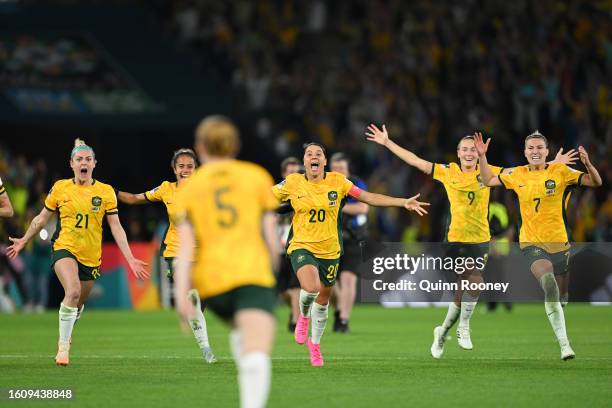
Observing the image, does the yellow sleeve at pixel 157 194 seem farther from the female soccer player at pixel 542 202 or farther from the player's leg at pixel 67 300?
the female soccer player at pixel 542 202

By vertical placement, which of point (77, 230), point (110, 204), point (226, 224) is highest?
point (110, 204)

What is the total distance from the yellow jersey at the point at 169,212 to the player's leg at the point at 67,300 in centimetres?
120

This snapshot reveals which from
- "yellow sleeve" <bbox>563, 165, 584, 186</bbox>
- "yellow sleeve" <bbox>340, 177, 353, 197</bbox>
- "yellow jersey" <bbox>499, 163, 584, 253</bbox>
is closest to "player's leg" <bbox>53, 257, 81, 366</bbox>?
"yellow sleeve" <bbox>340, 177, 353, 197</bbox>

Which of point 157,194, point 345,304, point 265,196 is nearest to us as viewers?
point 265,196

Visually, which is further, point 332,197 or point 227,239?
point 332,197

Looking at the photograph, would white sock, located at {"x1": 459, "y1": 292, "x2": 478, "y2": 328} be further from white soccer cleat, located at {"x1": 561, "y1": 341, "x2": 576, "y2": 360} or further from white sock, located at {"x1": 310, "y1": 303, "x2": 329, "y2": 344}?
white sock, located at {"x1": 310, "y1": 303, "x2": 329, "y2": 344}

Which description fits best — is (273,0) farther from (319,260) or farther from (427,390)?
(427,390)

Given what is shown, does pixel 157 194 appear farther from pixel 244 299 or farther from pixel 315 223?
pixel 244 299

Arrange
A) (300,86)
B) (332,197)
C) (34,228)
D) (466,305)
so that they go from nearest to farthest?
(34,228)
(332,197)
(466,305)
(300,86)

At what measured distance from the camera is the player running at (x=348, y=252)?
2102cm

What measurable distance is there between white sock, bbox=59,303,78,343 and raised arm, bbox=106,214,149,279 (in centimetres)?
88

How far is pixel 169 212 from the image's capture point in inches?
632

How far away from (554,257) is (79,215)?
5672 mm

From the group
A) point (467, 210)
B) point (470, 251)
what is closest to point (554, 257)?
point (470, 251)
